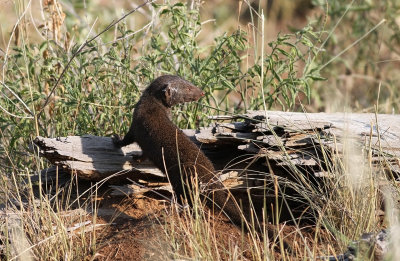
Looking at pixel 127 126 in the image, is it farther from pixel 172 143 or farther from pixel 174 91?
pixel 172 143

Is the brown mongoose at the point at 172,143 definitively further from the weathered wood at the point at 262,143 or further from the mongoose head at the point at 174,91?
the weathered wood at the point at 262,143

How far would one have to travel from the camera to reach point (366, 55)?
8609mm

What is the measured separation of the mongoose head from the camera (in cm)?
475

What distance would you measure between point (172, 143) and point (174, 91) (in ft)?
2.10

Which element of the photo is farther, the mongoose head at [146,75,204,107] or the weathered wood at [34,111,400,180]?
the mongoose head at [146,75,204,107]

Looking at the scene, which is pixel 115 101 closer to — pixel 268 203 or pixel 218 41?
pixel 218 41

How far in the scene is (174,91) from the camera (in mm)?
4758

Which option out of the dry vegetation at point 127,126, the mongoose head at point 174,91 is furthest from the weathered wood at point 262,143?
the mongoose head at point 174,91

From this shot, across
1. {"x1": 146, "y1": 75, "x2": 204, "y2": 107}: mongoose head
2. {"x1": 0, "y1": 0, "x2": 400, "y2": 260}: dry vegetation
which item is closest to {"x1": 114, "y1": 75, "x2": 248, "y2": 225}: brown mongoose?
{"x1": 146, "y1": 75, "x2": 204, "y2": 107}: mongoose head

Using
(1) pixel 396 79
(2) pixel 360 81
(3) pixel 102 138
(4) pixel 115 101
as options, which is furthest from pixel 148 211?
(2) pixel 360 81

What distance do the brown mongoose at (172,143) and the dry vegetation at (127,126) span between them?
141 mm

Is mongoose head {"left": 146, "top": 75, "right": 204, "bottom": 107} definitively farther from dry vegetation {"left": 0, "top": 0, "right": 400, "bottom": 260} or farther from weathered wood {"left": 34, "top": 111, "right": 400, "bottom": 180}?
weathered wood {"left": 34, "top": 111, "right": 400, "bottom": 180}

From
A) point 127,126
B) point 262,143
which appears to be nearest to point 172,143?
point 262,143

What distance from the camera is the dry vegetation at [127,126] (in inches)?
137
